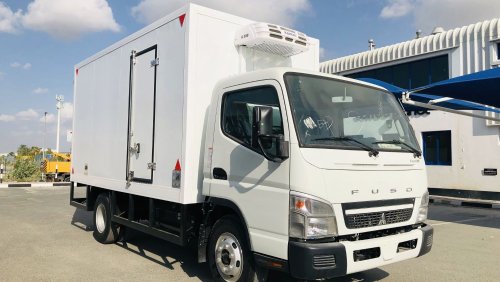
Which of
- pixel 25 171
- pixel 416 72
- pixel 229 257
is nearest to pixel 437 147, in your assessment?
pixel 416 72

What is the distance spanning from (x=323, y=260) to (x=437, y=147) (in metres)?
15.0

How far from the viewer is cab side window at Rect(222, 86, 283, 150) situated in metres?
4.19

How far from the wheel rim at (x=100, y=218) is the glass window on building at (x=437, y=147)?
45.0ft

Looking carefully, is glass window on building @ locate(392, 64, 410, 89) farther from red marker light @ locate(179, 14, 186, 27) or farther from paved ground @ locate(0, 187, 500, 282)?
red marker light @ locate(179, 14, 186, 27)

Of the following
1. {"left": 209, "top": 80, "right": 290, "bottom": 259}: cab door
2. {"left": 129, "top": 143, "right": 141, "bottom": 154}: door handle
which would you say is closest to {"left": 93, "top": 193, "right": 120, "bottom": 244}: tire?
{"left": 129, "top": 143, "right": 141, "bottom": 154}: door handle

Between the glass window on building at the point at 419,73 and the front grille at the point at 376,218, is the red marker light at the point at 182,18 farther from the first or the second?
the glass window on building at the point at 419,73

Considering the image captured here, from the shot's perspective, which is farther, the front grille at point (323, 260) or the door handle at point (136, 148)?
the door handle at point (136, 148)

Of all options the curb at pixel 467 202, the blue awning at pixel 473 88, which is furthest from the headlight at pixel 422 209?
the curb at pixel 467 202

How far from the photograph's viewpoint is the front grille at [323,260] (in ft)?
12.1

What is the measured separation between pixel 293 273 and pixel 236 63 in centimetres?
281

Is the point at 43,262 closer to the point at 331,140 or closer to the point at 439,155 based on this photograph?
the point at 331,140

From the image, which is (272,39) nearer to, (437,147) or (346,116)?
(346,116)

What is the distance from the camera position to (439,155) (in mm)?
16906

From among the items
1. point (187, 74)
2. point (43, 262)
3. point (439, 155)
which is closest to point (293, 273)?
point (187, 74)
